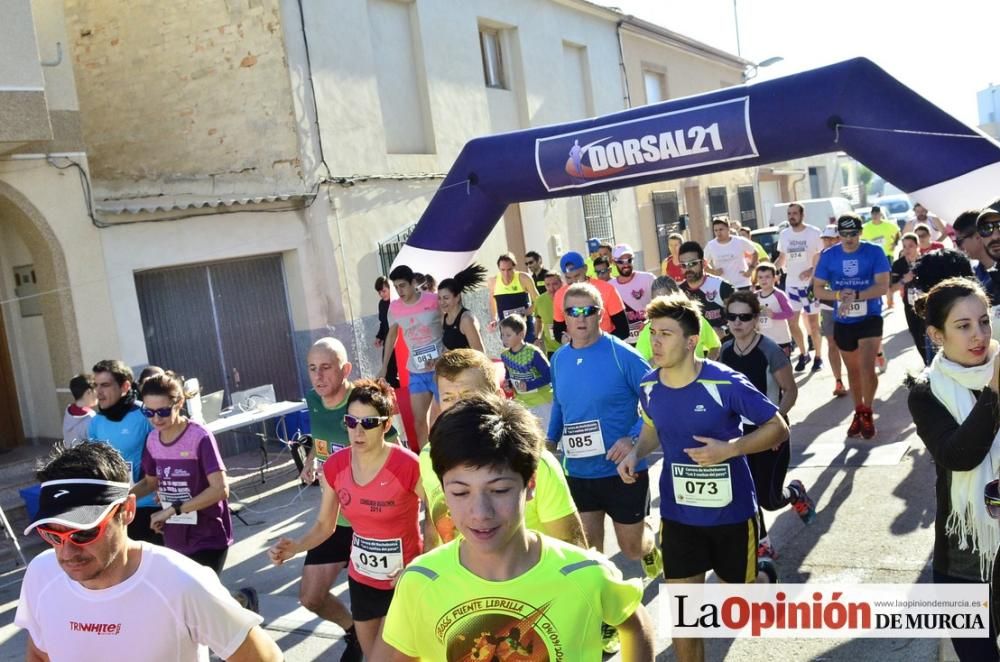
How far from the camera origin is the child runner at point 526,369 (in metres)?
7.41

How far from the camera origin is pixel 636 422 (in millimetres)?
5051

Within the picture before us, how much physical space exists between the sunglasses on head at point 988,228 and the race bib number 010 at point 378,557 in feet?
13.1

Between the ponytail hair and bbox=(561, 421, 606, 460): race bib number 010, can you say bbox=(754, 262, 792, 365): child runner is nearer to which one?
the ponytail hair

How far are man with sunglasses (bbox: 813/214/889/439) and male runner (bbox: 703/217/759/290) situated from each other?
11.7ft

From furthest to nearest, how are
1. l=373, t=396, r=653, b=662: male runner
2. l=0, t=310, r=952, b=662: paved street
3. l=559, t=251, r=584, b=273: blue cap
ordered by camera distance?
1. l=559, t=251, r=584, b=273: blue cap
2. l=0, t=310, r=952, b=662: paved street
3. l=373, t=396, r=653, b=662: male runner

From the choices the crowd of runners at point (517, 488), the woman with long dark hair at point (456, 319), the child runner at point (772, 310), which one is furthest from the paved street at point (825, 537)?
the woman with long dark hair at point (456, 319)

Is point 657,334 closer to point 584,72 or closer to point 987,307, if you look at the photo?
point 987,307

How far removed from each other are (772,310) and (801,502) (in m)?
4.40

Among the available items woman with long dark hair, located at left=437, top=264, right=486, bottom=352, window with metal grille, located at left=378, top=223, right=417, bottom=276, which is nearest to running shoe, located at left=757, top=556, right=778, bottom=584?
woman with long dark hair, located at left=437, top=264, right=486, bottom=352

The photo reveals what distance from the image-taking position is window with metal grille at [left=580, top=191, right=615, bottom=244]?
2094cm

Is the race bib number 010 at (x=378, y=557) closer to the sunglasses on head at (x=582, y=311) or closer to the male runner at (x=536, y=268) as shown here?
the sunglasses on head at (x=582, y=311)

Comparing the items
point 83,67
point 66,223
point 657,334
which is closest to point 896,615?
point 657,334

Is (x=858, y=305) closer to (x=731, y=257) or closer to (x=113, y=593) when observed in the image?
(x=731, y=257)

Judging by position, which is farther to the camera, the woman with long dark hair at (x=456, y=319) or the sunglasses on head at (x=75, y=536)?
the woman with long dark hair at (x=456, y=319)
